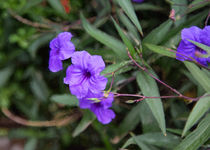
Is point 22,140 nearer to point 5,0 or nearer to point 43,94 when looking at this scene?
point 43,94

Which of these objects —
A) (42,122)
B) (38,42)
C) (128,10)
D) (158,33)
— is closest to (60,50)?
(128,10)

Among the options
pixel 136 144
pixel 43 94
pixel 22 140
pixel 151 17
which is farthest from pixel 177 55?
pixel 22 140

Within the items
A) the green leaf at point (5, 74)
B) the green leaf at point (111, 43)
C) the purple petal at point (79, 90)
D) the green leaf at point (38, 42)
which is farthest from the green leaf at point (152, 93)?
the green leaf at point (5, 74)

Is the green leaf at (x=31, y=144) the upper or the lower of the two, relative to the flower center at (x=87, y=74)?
lower

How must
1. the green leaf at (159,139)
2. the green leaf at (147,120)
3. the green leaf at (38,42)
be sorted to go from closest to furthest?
1. the green leaf at (159,139)
2. the green leaf at (147,120)
3. the green leaf at (38,42)

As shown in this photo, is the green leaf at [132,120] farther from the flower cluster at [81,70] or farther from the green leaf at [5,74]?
the green leaf at [5,74]


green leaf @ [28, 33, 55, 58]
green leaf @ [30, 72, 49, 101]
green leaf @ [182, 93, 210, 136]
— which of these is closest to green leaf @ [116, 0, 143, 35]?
green leaf @ [182, 93, 210, 136]
